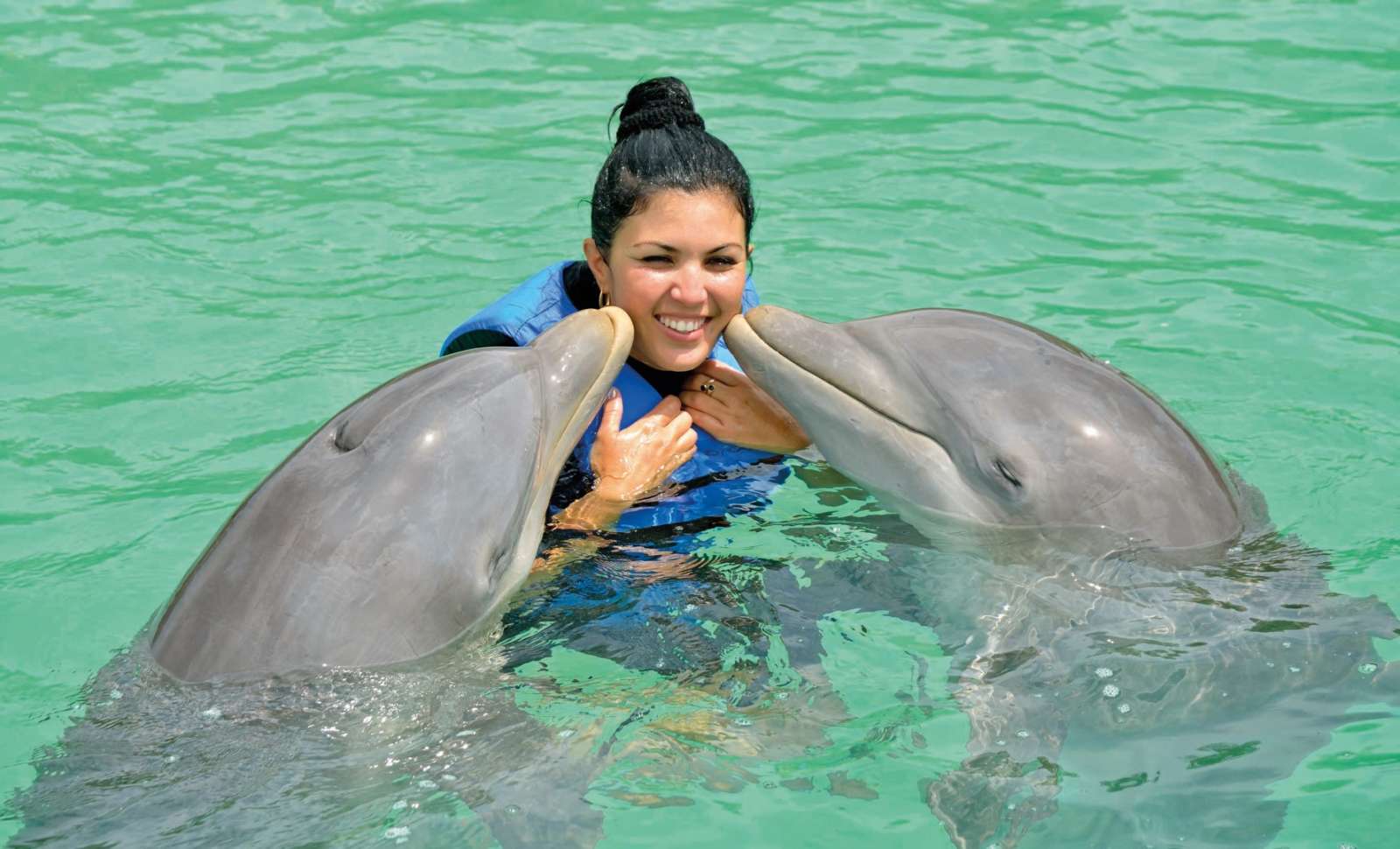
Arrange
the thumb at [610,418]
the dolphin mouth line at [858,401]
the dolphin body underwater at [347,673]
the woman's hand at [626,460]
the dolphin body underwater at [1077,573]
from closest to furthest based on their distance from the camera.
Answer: the dolphin body underwater at [347,673], the dolphin body underwater at [1077,573], the dolphin mouth line at [858,401], the woman's hand at [626,460], the thumb at [610,418]

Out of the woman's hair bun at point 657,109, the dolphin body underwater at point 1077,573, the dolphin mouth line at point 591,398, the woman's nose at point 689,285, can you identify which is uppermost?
the woman's hair bun at point 657,109

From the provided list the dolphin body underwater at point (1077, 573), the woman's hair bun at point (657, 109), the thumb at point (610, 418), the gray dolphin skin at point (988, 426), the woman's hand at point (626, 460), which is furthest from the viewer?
the woman's hair bun at point (657, 109)

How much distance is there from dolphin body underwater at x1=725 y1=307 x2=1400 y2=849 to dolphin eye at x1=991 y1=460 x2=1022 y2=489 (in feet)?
0.04

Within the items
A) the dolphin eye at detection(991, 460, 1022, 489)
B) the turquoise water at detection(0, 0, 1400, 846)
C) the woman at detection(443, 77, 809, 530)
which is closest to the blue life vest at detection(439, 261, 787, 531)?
the woman at detection(443, 77, 809, 530)

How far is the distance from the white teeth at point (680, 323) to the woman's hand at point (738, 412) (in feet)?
1.03

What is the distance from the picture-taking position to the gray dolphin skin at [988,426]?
5.54 meters

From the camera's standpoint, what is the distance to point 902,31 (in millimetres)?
12242

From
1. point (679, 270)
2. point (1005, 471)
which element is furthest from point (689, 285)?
point (1005, 471)

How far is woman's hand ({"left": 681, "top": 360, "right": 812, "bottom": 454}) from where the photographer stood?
20.7ft

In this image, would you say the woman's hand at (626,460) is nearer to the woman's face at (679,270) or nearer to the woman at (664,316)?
the woman at (664,316)

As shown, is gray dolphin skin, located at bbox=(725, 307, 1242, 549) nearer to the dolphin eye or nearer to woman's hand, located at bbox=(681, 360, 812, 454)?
the dolphin eye

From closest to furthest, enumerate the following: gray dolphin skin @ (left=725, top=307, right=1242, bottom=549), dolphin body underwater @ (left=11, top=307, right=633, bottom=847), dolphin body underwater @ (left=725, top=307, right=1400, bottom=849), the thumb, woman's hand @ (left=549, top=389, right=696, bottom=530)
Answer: dolphin body underwater @ (left=11, top=307, right=633, bottom=847), dolphin body underwater @ (left=725, top=307, right=1400, bottom=849), gray dolphin skin @ (left=725, top=307, right=1242, bottom=549), woman's hand @ (left=549, top=389, right=696, bottom=530), the thumb

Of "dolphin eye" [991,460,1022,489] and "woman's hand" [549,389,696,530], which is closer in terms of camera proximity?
"dolphin eye" [991,460,1022,489]

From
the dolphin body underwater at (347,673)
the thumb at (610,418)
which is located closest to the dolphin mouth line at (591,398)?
the dolphin body underwater at (347,673)
